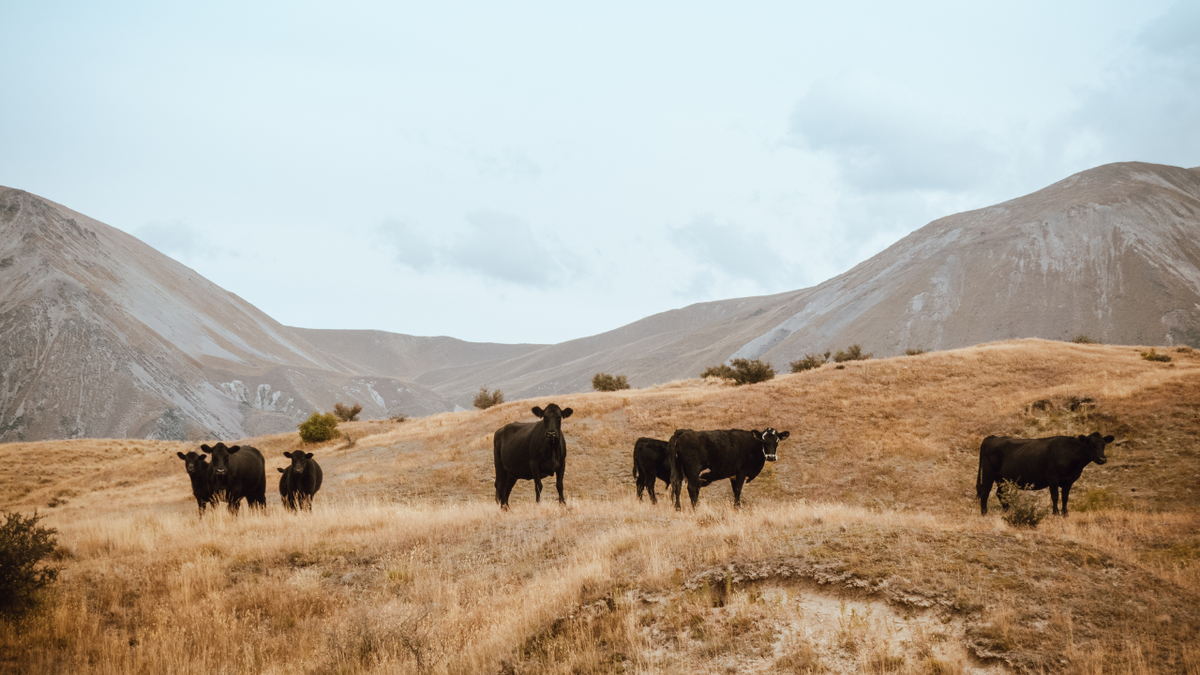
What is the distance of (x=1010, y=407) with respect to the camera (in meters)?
26.7

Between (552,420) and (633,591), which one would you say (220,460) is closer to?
(552,420)

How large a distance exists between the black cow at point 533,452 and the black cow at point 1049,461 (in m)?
10.4

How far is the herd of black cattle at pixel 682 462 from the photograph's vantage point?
1523 centimetres

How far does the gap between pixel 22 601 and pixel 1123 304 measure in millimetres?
138056

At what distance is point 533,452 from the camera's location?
1653cm

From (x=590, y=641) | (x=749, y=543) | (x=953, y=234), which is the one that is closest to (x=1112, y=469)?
(x=749, y=543)

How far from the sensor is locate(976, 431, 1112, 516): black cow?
15.1m

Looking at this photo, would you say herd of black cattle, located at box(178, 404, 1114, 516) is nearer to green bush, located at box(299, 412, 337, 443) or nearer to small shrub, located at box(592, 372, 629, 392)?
green bush, located at box(299, 412, 337, 443)

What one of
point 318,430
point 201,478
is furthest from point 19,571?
point 318,430

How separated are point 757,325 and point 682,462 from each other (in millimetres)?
164665

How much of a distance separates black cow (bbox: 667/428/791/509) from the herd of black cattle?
2cm

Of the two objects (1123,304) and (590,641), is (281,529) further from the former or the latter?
(1123,304)

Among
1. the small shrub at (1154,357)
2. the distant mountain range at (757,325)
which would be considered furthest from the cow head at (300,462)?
the distant mountain range at (757,325)

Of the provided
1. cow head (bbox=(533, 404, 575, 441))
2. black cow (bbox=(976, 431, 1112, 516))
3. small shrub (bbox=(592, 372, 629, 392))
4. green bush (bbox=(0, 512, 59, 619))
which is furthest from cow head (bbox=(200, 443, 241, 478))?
small shrub (bbox=(592, 372, 629, 392))
